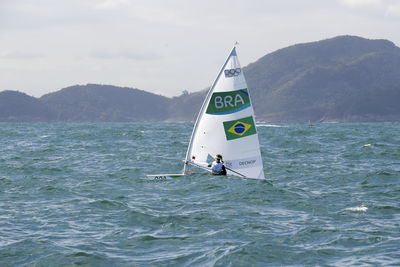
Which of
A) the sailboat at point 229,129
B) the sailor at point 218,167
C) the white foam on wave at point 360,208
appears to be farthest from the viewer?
the sailor at point 218,167

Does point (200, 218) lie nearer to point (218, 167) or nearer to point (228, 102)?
point (218, 167)

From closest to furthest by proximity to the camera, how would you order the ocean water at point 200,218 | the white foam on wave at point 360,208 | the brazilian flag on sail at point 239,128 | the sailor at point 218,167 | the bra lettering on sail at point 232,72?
the ocean water at point 200,218, the white foam on wave at point 360,208, the bra lettering on sail at point 232,72, the brazilian flag on sail at point 239,128, the sailor at point 218,167

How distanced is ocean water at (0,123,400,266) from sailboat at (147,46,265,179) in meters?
1.14

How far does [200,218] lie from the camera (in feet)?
51.2

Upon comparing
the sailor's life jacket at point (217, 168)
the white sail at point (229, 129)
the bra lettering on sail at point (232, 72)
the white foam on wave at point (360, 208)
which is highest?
the bra lettering on sail at point (232, 72)

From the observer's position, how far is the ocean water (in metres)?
12.0

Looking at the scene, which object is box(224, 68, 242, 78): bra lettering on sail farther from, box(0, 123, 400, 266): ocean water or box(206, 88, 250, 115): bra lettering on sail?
box(0, 123, 400, 266): ocean water

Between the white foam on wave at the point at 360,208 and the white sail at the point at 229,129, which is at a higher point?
the white sail at the point at 229,129

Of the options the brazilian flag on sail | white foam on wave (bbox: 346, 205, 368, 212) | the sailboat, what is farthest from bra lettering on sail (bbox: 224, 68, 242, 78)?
white foam on wave (bbox: 346, 205, 368, 212)

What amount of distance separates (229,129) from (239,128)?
41 centimetres

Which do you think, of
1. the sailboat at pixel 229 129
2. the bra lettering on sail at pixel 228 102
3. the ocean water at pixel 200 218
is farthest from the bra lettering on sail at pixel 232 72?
the ocean water at pixel 200 218

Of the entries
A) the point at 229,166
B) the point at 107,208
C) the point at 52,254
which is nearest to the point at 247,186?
the point at 229,166

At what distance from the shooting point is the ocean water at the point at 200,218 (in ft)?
39.3

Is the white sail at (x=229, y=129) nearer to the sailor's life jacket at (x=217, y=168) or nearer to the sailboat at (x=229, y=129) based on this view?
the sailboat at (x=229, y=129)
